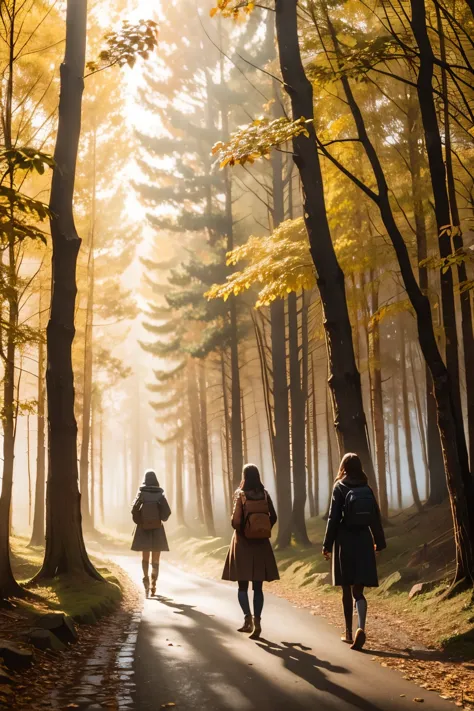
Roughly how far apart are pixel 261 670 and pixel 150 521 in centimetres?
632

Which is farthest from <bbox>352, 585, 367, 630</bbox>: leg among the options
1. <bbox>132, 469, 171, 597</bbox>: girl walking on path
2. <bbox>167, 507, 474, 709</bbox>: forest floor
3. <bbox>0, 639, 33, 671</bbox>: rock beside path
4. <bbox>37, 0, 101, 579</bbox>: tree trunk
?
<bbox>132, 469, 171, 597</bbox>: girl walking on path

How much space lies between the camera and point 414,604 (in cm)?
909

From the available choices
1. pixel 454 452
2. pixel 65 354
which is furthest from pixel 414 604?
pixel 65 354

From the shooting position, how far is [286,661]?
628 centimetres

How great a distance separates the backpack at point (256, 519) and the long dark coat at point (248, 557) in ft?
0.16

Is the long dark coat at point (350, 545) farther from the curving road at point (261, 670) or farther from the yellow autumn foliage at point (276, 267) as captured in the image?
the yellow autumn foliage at point (276, 267)

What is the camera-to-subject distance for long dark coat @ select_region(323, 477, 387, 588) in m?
7.16

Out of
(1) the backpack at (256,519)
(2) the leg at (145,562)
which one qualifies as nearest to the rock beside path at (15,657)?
(1) the backpack at (256,519)

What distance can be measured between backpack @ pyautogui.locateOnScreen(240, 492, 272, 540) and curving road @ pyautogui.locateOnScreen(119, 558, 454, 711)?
112 cm

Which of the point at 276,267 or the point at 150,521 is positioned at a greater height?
the point at 276,267

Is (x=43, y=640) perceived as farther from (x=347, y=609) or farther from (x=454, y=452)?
(x=454, y=452)

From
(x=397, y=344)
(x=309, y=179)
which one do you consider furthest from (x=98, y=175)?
(x=309, y=179)

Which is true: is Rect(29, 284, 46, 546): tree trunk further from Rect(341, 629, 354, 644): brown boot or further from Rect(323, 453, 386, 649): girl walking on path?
Rect(341, 629, 354, 644): brown boot

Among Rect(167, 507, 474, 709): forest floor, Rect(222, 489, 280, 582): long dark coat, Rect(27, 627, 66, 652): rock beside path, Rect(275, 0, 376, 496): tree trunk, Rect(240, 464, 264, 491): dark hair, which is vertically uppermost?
Rect(275, 0, 376, 496): tree trunk
